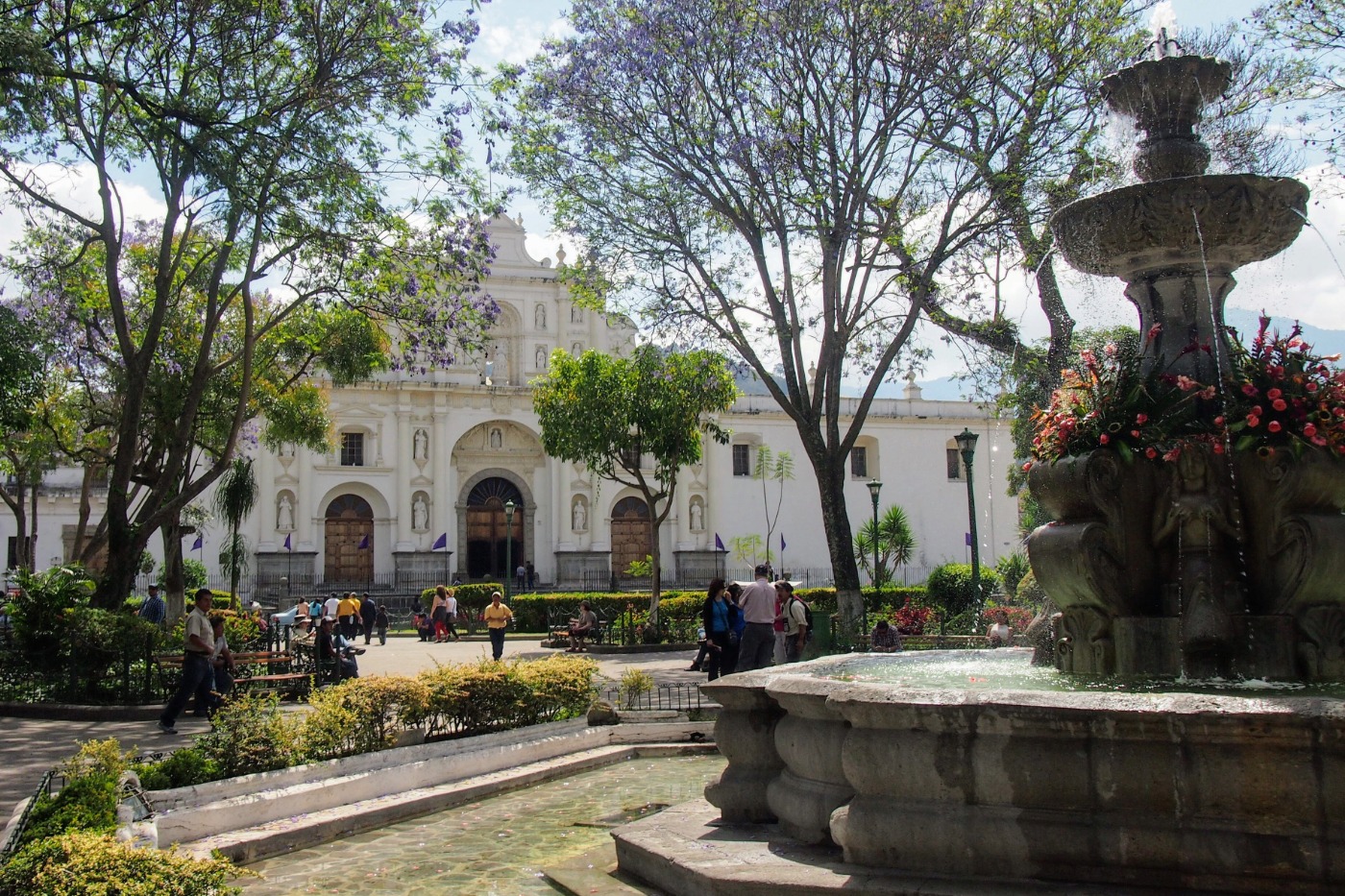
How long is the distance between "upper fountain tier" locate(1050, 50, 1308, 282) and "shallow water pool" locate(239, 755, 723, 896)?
3951 mm

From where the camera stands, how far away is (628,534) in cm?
3800

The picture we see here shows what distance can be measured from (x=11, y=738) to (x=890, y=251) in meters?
12.0

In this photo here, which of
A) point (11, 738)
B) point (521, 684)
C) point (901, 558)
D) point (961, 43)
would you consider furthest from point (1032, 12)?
point (901, 558)

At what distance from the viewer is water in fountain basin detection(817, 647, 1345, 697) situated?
4.44 m

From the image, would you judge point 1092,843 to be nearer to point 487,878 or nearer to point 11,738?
point 487,878

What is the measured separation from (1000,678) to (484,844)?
2748 mm

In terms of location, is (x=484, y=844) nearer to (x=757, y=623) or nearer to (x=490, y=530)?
(x=757, y=623)

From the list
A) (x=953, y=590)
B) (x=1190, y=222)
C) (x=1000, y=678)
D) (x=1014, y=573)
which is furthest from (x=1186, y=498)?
(x=1014, y=573)

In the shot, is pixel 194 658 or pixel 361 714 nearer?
pixel 361 714

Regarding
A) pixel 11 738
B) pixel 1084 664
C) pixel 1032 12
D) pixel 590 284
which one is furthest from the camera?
pixel 590 284

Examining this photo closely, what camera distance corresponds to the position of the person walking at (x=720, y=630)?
11.5m

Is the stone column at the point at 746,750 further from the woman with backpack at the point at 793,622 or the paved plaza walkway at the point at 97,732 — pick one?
the woman with backpack at the point at 793,622

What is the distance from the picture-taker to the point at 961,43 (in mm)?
13891

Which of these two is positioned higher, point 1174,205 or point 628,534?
point 1174,205
